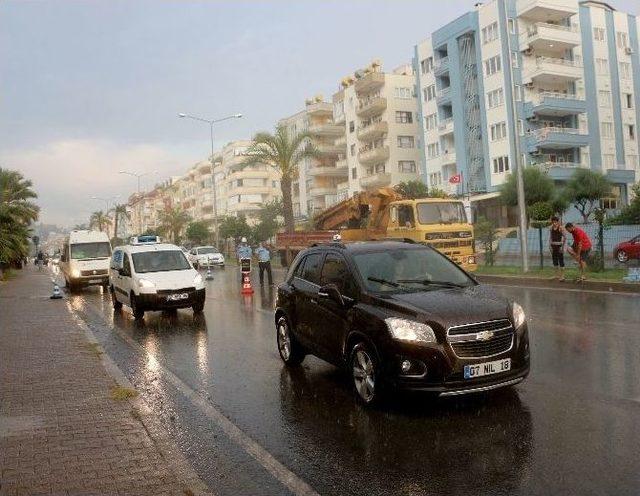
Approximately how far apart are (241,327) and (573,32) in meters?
45.2

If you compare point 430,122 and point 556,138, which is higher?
point 430,122

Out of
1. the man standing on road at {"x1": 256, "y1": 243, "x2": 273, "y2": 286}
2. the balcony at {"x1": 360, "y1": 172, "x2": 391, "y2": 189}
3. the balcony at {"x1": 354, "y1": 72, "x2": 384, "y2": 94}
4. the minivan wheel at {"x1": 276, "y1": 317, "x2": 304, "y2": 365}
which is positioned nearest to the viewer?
the minivan wheel at {"x1": 276, "y1": 317, "x2": 304, "y2": 365}

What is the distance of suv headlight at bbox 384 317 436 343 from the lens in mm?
5633

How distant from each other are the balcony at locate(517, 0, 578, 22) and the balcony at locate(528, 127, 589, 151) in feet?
29.1

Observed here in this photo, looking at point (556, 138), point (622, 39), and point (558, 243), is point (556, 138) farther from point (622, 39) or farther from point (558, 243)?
point (558, 243)

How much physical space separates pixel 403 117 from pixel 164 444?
60.1 m

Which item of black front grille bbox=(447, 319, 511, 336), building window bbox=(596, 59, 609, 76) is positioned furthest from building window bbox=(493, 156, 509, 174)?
black front grille bbox=(447, 319, 511, 336)

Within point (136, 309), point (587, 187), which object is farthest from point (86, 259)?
point (587, 187)

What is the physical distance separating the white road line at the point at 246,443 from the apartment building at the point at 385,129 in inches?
2115

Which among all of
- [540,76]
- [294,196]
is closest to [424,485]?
[540,76]

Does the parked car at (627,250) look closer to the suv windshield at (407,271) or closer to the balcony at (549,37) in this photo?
the suv windshield at (407,271)

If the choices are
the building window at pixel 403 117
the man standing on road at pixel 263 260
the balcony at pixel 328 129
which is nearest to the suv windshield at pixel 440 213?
the man standing on road at pixel 263 260

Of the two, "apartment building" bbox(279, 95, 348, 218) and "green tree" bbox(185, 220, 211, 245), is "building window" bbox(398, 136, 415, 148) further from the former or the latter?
"green tree" bbox(185, 220, 211, 245)

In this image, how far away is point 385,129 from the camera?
61500mm
